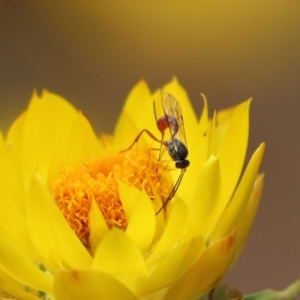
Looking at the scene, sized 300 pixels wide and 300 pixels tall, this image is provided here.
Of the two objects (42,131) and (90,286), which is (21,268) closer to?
(90,286)

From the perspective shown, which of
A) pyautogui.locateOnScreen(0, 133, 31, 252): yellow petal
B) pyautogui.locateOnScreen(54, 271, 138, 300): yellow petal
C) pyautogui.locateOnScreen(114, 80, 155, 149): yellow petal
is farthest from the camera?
pyautogui.locateOnScreen(114, 80, 155, 149): yellow petal

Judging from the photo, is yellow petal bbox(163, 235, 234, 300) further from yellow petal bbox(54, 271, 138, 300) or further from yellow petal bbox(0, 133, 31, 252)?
yellow petal bbox(0, 133, 31, 252)

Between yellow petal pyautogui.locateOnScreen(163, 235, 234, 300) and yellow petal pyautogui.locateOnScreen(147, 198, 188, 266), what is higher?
yellow petal pyautogui.locateOnScreen(147, 198, 188, 266)

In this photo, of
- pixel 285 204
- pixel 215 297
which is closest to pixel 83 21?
pixel 285 204

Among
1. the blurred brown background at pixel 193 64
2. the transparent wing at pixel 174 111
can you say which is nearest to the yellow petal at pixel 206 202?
the transparent wing at pixel 174 111

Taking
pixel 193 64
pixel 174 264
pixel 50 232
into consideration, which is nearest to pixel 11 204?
pixel 50 232

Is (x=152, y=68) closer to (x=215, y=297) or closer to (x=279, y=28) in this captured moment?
(x=279, y=28)

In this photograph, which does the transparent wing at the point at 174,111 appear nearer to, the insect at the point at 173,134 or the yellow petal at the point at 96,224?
the insect at the point at 173,134

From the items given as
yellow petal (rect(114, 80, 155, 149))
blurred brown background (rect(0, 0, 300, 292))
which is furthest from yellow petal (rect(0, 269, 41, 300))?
blurred brown background (rect(0, 0, 300, 292))
